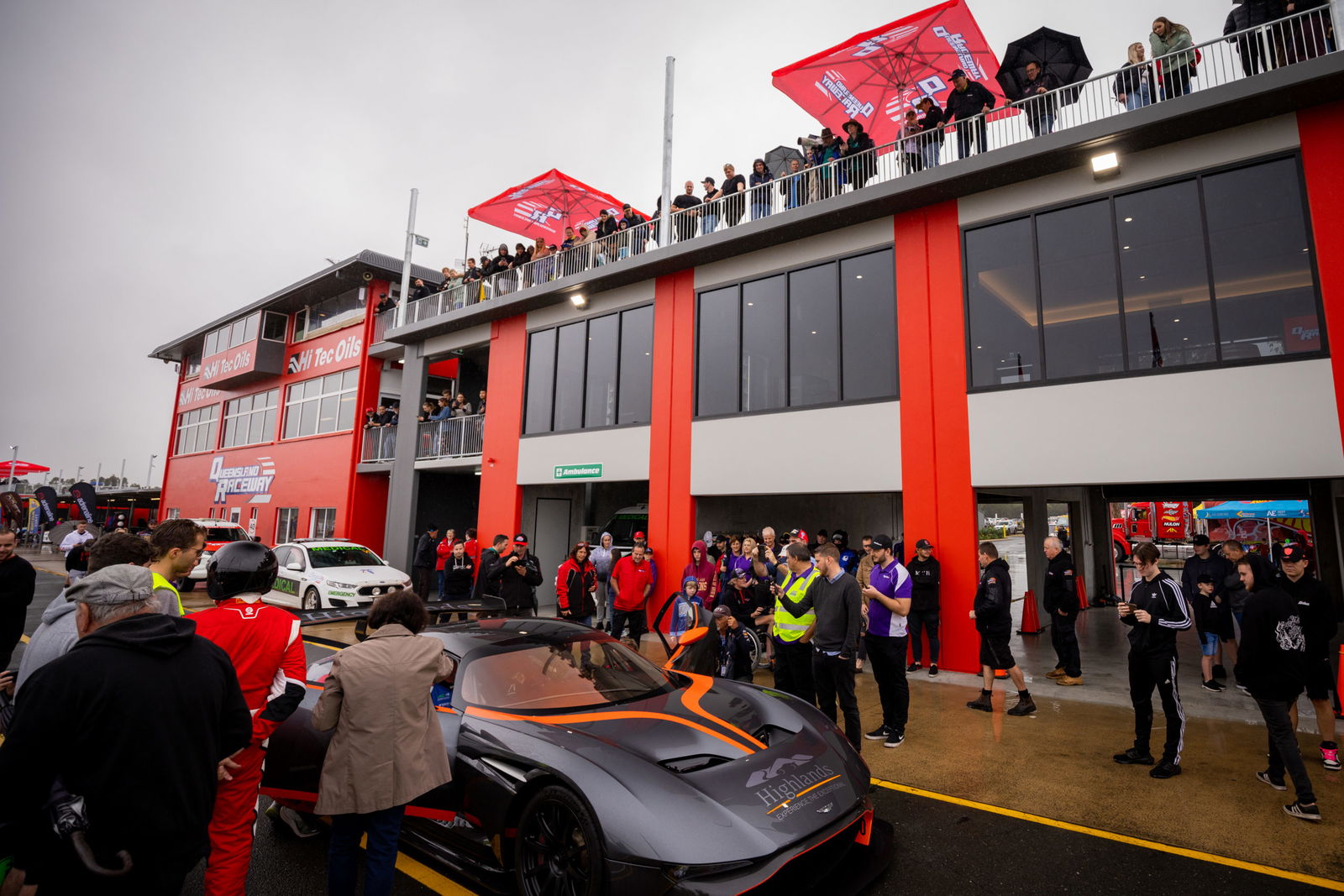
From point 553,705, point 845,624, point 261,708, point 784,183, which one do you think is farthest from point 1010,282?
point 261,708

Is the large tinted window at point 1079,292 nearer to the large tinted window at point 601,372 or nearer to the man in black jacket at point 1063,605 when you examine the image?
the man in black jacket at point 1063,605

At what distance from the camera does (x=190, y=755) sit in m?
1.92

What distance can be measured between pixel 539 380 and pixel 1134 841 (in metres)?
12.9

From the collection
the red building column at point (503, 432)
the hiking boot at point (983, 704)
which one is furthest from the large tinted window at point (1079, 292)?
the red building column at point (503, 432)

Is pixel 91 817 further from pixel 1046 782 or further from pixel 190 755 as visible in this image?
pixel 1046 782

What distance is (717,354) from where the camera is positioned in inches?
461

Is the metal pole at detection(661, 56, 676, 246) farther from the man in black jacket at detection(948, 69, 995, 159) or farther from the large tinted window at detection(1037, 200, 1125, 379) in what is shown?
the large tinted window at detection(1037, 200, 1125, 379)

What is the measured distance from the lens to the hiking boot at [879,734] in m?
5.54

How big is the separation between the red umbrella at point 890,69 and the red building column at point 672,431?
3.98m

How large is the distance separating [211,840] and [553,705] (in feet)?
4.95

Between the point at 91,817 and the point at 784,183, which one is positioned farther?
the point at 784,183

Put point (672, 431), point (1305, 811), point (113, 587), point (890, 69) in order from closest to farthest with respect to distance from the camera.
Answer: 1. point (113, 587)
2. point (1305, 811)
3. point (890, 69)
4. point (672, 431)

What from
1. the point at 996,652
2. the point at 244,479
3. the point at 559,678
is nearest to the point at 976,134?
the point at 996,652

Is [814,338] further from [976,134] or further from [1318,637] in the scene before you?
[1318,637]
